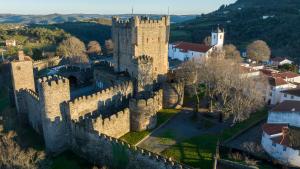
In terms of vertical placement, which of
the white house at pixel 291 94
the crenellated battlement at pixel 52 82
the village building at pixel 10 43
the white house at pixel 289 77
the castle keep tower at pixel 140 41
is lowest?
the white house at pixel 291 94

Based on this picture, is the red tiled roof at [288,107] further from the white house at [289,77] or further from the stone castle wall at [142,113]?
the stone castle wall at [142,113]

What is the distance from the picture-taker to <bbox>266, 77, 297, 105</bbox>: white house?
40.7 meters

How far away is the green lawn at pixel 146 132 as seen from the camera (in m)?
30.8

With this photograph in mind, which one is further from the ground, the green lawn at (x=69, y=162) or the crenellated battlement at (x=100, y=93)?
the crenellated battlement at (x=100, y=93)

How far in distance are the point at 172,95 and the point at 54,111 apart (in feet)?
50.4

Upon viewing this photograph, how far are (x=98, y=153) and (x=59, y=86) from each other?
7072 millimetres

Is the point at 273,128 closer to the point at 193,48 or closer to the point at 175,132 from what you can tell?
the point at 175,132

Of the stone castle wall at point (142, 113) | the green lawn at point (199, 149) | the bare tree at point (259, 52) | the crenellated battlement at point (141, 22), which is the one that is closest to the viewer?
the green lawn at point (199, 149)

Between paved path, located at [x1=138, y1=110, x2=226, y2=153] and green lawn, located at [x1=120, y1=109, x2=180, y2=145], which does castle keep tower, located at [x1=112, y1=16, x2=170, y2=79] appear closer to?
green lawn, located at [x1=120, y1=109, x2=180, y2=145]

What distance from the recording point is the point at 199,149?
2872cm

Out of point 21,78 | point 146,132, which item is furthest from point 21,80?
point 146,132

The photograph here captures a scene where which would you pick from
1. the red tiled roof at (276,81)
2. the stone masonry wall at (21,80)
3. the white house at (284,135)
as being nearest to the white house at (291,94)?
the red tiled roof at (276,81)

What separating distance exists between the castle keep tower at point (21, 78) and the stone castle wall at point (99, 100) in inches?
340

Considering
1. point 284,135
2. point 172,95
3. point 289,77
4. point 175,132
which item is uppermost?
point 289,77
